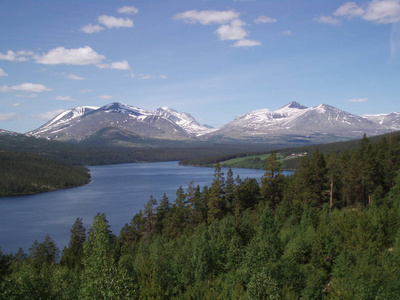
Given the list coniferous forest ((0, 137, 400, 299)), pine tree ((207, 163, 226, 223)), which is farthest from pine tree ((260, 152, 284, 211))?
pine tree ((207, 163, 226, 223))

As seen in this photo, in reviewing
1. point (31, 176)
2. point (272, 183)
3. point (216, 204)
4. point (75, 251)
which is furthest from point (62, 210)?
point (272, 183)

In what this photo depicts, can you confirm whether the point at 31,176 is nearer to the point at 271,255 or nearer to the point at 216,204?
the point at 216,204

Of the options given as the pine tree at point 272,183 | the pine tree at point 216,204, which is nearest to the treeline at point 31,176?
the pine tree at point 216,204

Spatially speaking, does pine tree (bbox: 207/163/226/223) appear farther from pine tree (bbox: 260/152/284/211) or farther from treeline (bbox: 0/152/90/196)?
treeline (bbox: 0/152/90/196)

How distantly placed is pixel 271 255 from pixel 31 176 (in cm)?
13416

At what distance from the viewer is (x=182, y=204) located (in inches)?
1924

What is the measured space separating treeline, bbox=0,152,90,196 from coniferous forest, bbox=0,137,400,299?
284 ft

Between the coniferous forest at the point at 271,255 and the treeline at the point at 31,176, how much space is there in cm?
8657

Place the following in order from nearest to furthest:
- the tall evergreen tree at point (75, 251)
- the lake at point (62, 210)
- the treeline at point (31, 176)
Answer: the tall evergreen tree at point (75, 251) → the lake at point (62, 210) → the treeline at point (31, 176)

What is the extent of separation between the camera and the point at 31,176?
13475 centimetres

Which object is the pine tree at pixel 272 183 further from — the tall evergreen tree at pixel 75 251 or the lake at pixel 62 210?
the lake at pixel 62 210

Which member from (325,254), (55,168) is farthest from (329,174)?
(55,168)

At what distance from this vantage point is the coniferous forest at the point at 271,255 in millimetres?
16125

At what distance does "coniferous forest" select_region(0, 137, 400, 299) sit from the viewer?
16.1 m
